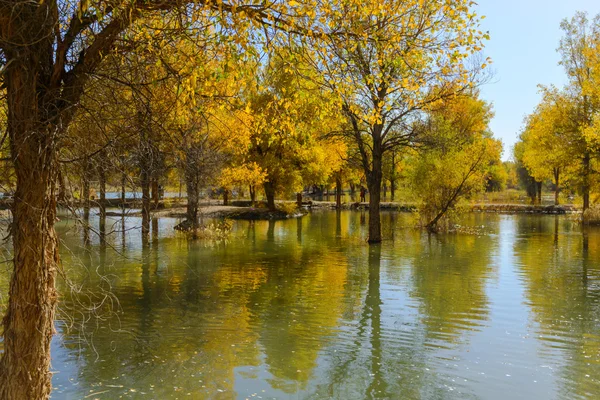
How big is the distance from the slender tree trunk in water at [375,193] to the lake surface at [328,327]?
11.7ft

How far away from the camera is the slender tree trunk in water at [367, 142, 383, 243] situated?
68.3 feet

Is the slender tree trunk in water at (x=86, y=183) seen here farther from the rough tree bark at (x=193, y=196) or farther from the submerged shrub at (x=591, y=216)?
the submerged shrub at (x=591, y=216)

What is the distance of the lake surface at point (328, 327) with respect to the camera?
21.9 ft

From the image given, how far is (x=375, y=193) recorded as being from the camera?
2102 centimetres

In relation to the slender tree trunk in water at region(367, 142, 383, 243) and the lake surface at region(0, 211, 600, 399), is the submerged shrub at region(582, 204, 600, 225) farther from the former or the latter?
the slender tree trunk in water at region(367, 142, 383, 243)

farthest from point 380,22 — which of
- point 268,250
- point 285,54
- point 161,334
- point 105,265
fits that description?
point 268,250

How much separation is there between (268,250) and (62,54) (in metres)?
15.3

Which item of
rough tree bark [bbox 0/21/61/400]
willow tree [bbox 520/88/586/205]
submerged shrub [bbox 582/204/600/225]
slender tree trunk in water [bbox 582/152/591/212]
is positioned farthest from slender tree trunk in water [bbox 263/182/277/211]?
rough tree bark [bbox 0/21/61/400]

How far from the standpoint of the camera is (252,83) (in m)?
6.12

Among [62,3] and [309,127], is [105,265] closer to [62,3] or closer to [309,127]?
[309,127]

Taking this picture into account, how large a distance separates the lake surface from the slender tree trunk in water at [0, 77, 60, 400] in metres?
0.50

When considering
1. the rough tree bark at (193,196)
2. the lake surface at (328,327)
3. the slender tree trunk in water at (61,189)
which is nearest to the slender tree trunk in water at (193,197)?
the rough tree bark at (193,196)

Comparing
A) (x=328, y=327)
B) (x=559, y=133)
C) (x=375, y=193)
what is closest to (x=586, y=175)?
(x=559, y=133)

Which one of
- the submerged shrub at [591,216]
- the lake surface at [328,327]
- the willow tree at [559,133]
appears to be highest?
the willow tree at [559,133]
